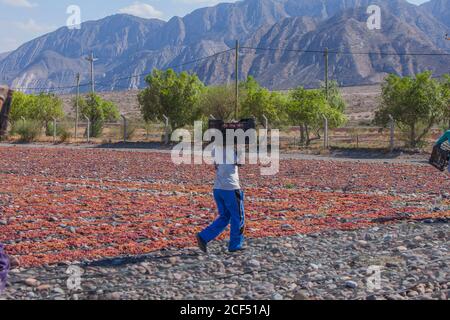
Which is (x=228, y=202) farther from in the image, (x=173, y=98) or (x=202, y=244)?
(x=173, y=98)

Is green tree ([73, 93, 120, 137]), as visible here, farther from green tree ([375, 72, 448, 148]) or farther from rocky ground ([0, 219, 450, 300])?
rocky ground ([0, 219, 450, 300])

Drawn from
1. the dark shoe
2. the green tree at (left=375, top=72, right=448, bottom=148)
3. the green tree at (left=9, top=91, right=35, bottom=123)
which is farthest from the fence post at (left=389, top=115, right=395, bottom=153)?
the green tree at (left=9, top=91, right=35, bottom=123)

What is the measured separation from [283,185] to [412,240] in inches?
330

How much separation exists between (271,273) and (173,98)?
3364cm

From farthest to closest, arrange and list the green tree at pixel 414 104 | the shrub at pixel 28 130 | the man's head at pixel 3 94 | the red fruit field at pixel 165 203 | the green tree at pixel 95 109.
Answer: the green tree at pixel 95 109, the shrub at pixel 28 130, the green tree at pixel 414 104, the red fruit field at pixel 165 203, the man's head at pixel 3 94

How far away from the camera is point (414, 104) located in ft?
100

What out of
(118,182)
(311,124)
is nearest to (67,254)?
(118,182)

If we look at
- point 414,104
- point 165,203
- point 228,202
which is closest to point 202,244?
point 228,202

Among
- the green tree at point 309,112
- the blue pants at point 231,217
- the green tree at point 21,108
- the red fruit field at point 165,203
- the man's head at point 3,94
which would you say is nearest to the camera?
the man's head at point 3,94

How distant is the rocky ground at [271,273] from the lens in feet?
22.2

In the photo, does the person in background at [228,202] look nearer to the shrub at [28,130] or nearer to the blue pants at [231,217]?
the blue pants at [231,217]

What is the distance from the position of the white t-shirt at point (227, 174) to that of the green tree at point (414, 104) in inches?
944

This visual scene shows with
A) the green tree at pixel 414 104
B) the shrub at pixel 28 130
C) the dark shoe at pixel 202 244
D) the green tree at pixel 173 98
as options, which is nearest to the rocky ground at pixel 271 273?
the dark shoe at pixel 202 244
